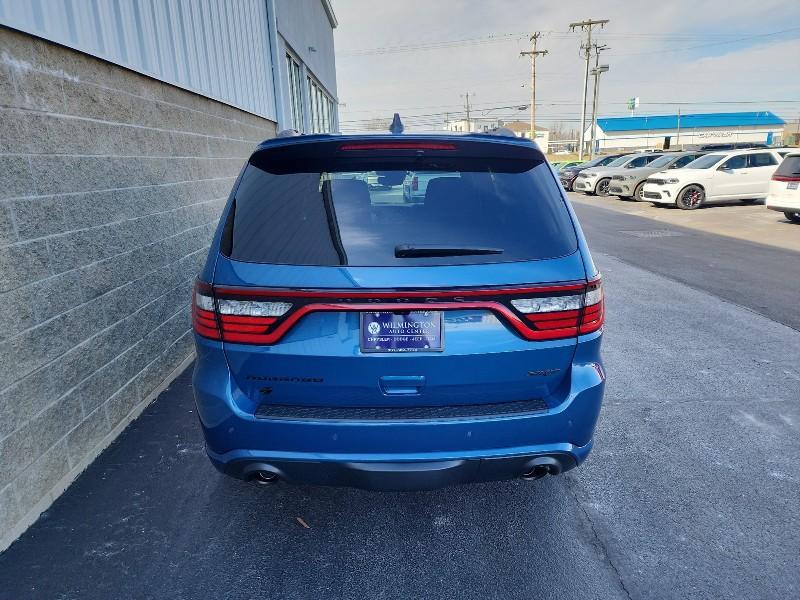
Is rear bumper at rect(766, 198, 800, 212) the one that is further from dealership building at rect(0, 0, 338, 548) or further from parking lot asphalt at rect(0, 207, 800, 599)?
dealership building at rect(0, 0, 338, 548)

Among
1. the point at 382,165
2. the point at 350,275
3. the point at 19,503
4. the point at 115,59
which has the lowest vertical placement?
the point at 19,503

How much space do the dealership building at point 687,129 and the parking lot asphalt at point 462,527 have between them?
8753cm

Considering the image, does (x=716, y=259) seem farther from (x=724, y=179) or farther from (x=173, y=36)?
(x=724, y=179)

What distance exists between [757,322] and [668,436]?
3.22 m

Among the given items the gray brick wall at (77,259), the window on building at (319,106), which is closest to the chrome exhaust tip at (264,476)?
the gray brick wall at (77,259)

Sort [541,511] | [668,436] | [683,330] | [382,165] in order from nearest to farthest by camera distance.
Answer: [382,165] < [541,511] < [668,436] < [683,330]

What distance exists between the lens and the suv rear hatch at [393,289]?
6.36ft

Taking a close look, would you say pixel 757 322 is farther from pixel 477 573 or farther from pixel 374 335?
pixel 374 335

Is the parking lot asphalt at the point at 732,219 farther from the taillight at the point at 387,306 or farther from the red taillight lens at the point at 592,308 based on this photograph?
the taillight at the point at 387,306

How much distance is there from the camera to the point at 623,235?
1233 cm

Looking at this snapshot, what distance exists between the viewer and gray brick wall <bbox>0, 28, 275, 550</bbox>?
248cm

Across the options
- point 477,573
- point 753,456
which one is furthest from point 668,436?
point 477,573

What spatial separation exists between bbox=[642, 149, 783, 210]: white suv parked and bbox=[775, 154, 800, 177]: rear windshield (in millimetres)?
4890

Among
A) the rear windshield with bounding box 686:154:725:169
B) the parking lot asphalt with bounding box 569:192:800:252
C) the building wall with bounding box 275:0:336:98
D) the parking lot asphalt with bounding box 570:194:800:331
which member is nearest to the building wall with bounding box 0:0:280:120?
the building wall with bounding box 275:0:336:98
